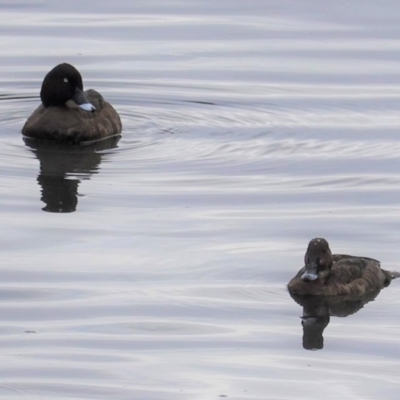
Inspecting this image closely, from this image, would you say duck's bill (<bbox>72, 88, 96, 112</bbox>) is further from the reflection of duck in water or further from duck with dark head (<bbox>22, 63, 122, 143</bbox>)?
the reflection of duck in water

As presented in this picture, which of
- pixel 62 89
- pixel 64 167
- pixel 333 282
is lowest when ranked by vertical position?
pixel 64 167

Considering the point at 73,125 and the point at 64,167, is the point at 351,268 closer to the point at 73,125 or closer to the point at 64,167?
the point at 64,167

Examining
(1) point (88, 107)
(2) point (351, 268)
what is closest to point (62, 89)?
(1) point (88, 107)

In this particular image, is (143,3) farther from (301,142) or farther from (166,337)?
(166,337)

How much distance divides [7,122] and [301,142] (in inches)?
138

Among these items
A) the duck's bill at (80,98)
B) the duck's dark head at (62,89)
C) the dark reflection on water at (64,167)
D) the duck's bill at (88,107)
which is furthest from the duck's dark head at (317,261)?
the duck's bill at (80,98)

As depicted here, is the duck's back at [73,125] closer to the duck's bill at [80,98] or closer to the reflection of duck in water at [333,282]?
the duck's bill at [80,98]

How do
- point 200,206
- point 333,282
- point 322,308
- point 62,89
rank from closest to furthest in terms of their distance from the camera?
point 322,308 → point 333,282 → point 200,206 → point 62,89

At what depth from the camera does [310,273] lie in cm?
1138

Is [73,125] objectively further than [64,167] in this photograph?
Yes

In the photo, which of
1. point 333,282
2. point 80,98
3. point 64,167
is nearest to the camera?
point 333,282

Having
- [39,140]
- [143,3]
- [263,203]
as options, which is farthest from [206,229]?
[143,3]

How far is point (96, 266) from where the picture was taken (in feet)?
38.5

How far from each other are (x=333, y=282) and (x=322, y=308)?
40 cm
